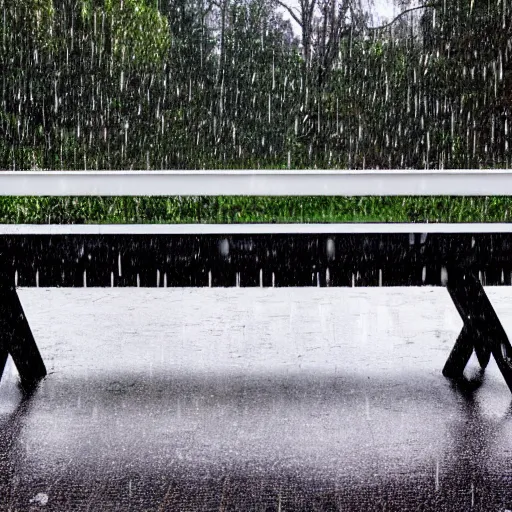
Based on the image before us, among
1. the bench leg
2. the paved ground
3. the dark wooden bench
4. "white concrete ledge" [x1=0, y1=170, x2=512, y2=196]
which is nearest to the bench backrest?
the dark wooden bench

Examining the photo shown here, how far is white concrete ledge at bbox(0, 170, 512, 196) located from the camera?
991 centimetres

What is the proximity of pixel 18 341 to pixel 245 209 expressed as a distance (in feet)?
25.8

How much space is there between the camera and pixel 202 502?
3252mm

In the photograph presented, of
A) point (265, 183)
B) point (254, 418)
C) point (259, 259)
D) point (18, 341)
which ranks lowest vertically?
point (254, 418)

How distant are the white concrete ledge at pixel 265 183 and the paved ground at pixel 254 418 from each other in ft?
11.1

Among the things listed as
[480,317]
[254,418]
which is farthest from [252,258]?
[480,317]

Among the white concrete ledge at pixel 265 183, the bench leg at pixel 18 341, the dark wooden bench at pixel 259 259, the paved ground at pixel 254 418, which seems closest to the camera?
the paved ground at pixel 254 418

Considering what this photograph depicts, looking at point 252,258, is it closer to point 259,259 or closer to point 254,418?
point 259,259

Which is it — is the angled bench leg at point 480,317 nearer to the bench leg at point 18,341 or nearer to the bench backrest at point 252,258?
the bench backrest at point 252,258

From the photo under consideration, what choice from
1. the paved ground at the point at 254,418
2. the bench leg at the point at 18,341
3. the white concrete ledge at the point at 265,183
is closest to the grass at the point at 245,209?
the white concrete ledge at the point at 265,183

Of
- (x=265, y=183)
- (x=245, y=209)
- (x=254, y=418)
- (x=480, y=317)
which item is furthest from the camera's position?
(x=245, y=209)

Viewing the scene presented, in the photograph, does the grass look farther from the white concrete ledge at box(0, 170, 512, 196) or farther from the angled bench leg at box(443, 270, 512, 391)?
the angled bench leg at box(443, 270, 512, 391)

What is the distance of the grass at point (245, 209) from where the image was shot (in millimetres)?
12008

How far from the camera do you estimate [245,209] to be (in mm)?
12453
